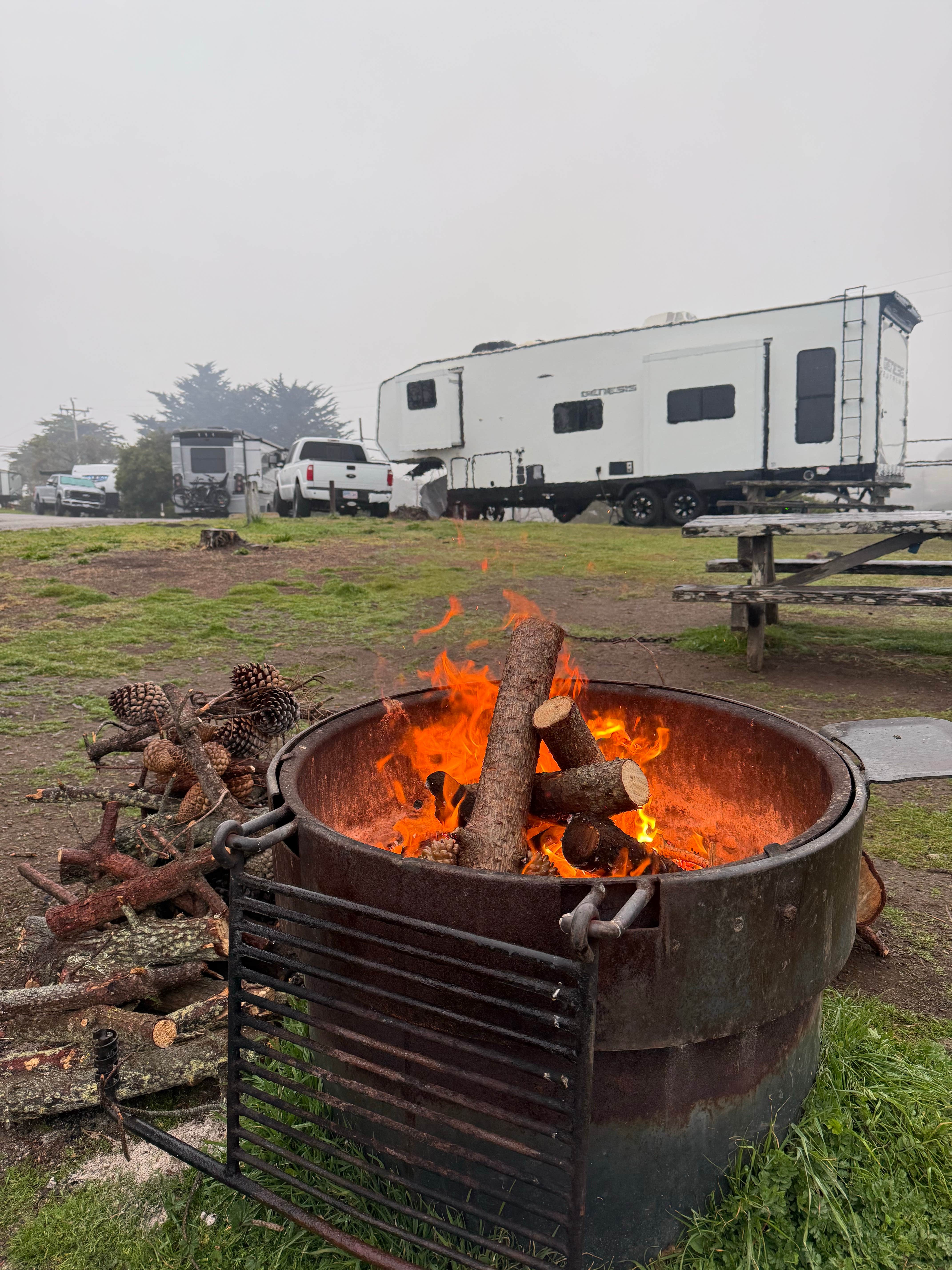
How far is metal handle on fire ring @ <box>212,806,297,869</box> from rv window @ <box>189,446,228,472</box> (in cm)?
2620

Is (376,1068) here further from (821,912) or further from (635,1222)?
(821,912)

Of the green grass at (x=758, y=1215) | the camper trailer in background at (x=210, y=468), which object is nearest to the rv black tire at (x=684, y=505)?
the camper trailer in background at (x=210, y=468)

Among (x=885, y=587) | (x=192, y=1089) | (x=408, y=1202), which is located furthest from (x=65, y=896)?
(x=885, y=587)

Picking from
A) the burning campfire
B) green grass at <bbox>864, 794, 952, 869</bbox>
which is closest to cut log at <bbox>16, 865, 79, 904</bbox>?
the burning campfire

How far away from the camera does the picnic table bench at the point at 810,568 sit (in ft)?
20.8

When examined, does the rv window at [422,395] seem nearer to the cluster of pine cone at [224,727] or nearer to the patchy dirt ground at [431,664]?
the patchy dirt ground at [431,664]

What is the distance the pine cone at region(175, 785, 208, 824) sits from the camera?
311 centimetres

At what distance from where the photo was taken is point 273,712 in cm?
362

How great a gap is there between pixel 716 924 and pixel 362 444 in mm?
19860

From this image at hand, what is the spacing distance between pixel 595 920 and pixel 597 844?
2.83 feet

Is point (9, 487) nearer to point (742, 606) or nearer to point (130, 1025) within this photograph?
point (742, 606)

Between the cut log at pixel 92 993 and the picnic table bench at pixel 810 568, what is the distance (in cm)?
542

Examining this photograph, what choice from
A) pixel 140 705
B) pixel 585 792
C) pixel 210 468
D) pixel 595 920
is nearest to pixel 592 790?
pixel 585 792

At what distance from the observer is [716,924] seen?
1698mm
